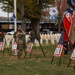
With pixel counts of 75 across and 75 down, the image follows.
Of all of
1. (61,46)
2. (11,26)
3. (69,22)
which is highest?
(69,22)

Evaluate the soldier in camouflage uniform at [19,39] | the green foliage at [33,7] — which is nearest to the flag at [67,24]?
the soldier in camouflage uniform at [19,39]

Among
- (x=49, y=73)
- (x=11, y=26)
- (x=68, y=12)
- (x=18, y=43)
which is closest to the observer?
(x=49, y=73)

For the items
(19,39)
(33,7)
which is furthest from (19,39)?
(33,7)

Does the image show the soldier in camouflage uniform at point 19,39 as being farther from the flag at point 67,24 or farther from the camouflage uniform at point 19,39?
the flag at point 67,24

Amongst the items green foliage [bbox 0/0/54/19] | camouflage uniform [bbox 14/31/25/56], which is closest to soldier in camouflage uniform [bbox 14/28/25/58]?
camouflage uniform [bbox 14/31/25/56]

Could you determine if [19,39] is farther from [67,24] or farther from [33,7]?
[33,7]

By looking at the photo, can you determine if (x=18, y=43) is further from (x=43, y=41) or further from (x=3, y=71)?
(x=43, y=41)

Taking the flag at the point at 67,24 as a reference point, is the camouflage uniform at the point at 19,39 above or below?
below

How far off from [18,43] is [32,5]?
22286 millimetres

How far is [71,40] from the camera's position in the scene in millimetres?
15164

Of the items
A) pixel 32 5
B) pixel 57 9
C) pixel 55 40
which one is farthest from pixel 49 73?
pixel 57 9

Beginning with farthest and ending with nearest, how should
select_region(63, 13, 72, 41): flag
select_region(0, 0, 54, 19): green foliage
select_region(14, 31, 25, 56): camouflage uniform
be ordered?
select_region(0, 0, 54, 19): green foliage → select_region(14, 31, 25, 56): camouflage uniform → select_region(63, 13, 72, 41): flag

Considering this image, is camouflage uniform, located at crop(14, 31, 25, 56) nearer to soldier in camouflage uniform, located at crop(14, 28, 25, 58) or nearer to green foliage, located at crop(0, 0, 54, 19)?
soldier in camouflage uniform, located at crop(14, 28, 25, 58)

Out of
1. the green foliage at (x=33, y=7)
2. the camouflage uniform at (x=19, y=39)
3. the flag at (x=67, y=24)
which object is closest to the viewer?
the flag at (x=67, y=24)
